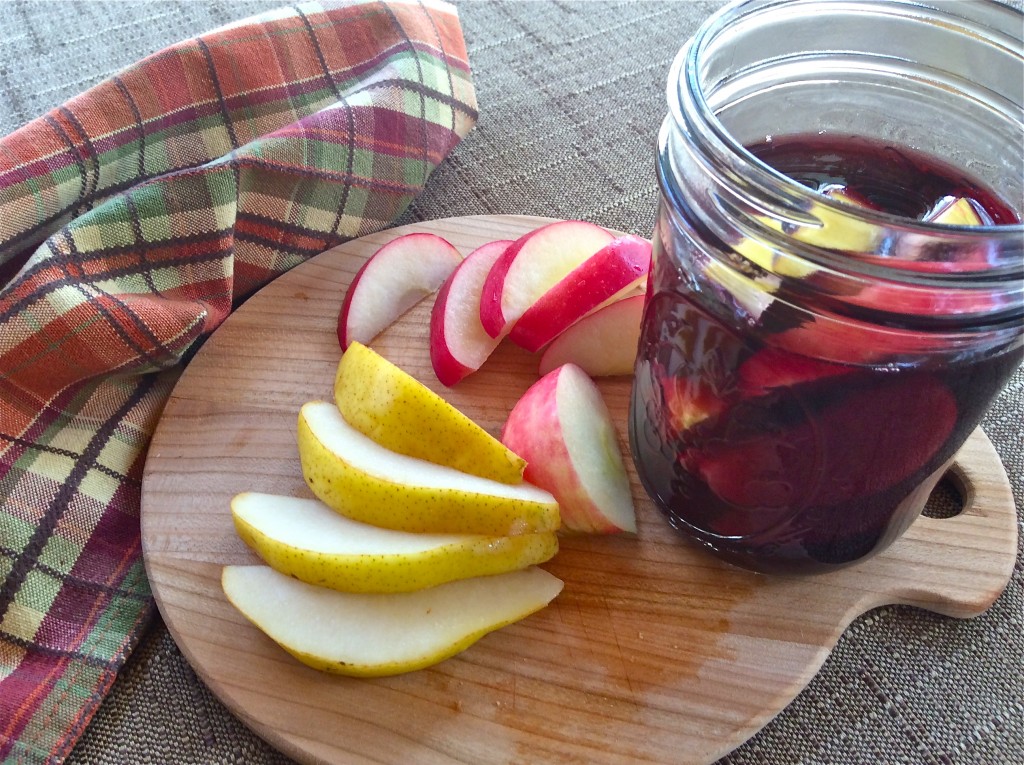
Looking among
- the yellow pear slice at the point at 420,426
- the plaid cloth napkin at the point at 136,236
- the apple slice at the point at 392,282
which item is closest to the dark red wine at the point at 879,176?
the yellow pear slice at the point at 420,426

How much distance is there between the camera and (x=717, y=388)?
29.2 inches

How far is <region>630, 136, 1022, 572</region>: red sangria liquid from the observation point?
0.66 metres

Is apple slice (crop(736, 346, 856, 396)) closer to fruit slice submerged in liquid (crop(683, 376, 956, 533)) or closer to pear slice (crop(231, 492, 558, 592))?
fruit slice submerged in liquid (crop(683, 376, 956, 533))

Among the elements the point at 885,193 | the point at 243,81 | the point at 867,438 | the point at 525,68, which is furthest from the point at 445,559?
the point at 525,68

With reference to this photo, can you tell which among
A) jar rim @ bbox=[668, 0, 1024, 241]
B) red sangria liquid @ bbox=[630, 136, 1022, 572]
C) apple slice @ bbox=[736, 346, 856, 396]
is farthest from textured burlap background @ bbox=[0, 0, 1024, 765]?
jar rim @ bbox=[668, 0, 1024, 241]

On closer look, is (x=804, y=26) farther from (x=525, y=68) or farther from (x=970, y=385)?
(x=525, y=68)

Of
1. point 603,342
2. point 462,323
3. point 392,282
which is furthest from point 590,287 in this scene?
point 392,282

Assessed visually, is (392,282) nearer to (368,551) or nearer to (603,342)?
(603,342)

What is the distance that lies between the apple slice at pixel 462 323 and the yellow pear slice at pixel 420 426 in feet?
0.43

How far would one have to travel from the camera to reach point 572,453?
92 cm

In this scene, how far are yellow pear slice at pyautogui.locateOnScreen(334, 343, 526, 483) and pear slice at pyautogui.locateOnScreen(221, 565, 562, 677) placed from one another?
12 centimetres

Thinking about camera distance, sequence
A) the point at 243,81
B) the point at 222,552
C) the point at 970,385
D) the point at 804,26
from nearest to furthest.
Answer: the point at 970,385
the point at 804,26
the point at 222,552
the point at 243,81

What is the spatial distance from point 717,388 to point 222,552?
550 millimetres

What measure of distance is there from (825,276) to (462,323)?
0.58 m
